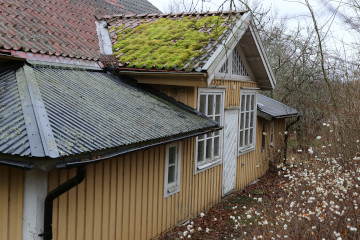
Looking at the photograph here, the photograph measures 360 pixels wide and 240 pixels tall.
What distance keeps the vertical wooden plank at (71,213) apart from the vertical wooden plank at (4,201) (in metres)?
0.76

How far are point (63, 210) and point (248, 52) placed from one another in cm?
756

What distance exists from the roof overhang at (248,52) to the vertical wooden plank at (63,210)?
3572mm

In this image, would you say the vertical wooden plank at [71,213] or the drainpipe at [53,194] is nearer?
the drainpipe at [53,194]

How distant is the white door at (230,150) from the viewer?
966cm

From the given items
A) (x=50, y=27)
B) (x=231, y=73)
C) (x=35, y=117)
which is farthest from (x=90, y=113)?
(x=231, y=73)

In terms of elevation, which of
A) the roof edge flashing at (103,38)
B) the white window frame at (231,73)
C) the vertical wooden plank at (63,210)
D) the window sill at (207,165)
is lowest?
the window sill at (207,165)

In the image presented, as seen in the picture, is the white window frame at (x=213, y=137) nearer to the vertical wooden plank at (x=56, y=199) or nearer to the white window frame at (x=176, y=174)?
the white window frame at (x=176, y=174)

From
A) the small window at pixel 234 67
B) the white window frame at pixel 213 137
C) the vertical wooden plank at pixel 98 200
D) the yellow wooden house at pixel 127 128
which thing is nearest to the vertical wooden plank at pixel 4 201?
the yellow wooden house at pixel 127 128

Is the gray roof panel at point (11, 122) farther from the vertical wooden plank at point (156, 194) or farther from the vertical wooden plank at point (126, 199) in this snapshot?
the vertical wooden plank at point (156, 194)

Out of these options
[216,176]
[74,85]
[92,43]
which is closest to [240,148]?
[216,176]

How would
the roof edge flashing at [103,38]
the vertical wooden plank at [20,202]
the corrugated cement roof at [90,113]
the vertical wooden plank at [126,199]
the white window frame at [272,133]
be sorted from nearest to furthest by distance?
the corrugated cement roof at [90,113] → the vertical wooden plank at [20,202] → the vertical wooden plank at [126,199] → the roof edge flashing at [103,38] → the white window frame at [272,133]

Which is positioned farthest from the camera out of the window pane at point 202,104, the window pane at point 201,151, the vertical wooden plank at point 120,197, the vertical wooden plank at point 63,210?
the window pane at point 201,151

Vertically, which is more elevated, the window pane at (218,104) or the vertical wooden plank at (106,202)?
the window pane at (218,104)

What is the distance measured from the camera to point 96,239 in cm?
517
